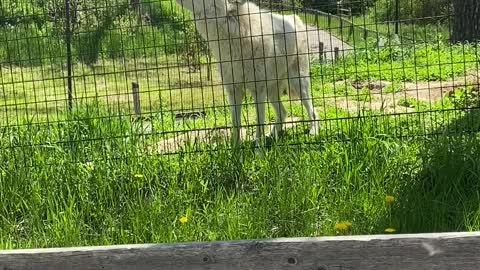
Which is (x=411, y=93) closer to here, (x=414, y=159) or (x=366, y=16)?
(x=366, y=16)

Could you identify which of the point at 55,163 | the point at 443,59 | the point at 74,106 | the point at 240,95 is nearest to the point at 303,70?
the point at 240,95

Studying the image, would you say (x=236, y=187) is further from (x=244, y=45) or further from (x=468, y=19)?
(x=468, y=19)

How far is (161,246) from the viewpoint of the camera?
3424mm

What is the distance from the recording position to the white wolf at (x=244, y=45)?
6.26 m

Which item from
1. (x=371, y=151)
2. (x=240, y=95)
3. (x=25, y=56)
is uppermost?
(x=25, y=56)

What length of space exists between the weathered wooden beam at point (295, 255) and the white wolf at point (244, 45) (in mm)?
2565

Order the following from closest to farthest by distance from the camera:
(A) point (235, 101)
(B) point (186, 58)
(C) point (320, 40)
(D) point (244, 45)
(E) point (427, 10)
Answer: (E) point (427, 10) → (D) point (244, 45) → (A) point (235, 101) → (B) point (186, 58) → (C) point (320, 40)

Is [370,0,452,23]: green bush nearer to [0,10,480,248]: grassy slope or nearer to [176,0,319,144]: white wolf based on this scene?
[0,10,480,248]: grassy slope

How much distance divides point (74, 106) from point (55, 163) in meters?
1.33

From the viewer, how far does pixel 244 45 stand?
254 inches

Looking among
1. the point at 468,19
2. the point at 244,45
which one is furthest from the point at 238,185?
the point at 468,19

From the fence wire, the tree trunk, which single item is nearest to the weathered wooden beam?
the fence wire

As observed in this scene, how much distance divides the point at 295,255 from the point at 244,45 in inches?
137

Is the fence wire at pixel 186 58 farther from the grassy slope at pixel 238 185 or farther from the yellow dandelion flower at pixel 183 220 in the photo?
the yellow dandelion flower at pixel 183 220
